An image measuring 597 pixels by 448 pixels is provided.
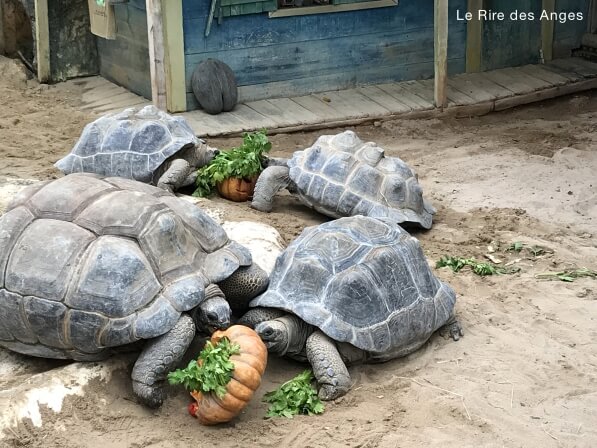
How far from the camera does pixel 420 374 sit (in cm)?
580

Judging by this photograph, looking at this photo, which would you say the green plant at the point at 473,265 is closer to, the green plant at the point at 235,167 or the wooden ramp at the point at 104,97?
the green plant at the point at 235,167

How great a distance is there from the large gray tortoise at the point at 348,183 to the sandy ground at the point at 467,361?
21 cm

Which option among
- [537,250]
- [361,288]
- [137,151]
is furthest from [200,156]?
[361,288]

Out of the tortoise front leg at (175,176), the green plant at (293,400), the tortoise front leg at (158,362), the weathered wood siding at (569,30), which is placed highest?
the weathered wood siding at (569,30)

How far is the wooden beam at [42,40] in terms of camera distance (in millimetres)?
11930

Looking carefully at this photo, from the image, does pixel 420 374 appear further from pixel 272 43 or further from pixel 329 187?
pixel 272 43

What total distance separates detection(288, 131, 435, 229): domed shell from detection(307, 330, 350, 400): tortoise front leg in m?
2.35

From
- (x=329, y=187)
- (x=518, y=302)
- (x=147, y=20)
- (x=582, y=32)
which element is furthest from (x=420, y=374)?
(x=582, y=32)

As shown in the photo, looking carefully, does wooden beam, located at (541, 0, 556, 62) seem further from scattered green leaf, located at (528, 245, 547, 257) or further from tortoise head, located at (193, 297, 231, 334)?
tortoise head, located at (193, 297, 231, 334)

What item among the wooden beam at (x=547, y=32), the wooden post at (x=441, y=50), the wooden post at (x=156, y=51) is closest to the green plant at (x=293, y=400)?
the wooden post at (x=156, y=51)

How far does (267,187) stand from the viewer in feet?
26.9

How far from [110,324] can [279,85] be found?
6483 mm

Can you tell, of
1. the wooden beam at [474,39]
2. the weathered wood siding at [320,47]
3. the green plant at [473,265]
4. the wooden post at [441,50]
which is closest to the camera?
the green plant at [473,265]

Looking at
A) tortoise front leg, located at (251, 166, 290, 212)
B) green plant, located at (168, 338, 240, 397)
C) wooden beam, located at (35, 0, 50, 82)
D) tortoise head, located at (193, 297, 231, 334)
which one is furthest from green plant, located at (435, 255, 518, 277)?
wooden beam, located at (35, 0, 50, 82)
